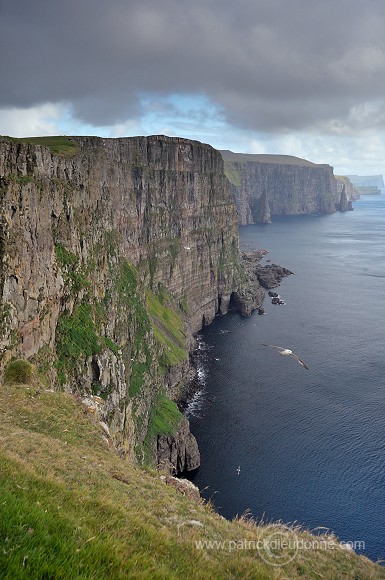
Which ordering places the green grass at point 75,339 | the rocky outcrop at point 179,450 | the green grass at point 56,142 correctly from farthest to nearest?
1. the green grass at point 56,142
2. the rocky outcrop at point 179,450
3. the green grass at point 75,339

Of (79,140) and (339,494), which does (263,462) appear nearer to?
(339,494)

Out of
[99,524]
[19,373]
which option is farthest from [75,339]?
[99,524]

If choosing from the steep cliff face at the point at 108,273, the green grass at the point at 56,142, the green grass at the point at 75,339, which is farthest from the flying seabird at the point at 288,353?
the green grass at the point at 56,142

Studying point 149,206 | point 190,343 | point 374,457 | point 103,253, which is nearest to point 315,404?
point 374,457

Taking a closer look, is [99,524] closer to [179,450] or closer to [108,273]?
[108,273]

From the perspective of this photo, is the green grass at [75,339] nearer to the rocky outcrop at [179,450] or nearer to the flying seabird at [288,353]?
the rocky outcrop at [179,450]

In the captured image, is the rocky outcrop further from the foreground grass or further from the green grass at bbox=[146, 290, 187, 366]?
the foreground grass
